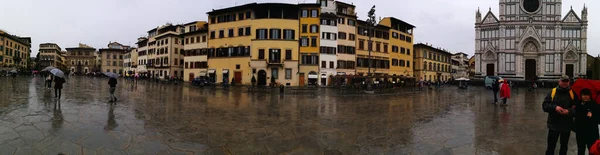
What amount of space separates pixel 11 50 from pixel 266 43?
→ 7190cm

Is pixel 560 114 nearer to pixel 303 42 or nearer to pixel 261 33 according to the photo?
pixel 303 42

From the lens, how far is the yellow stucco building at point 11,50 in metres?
63.8

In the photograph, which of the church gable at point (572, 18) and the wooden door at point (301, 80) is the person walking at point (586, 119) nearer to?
the wooden door at point (301, 80)

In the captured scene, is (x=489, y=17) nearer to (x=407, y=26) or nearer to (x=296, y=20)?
(x=407, y=26)

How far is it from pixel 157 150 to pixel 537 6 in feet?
258

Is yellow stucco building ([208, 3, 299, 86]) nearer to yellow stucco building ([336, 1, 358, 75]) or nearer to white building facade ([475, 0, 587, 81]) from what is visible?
yellow stucco building ([336, 1, 358, 75])

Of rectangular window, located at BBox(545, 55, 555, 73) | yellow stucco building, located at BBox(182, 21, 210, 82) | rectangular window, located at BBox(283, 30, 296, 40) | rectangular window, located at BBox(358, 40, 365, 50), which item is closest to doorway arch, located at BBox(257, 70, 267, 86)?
rectangular window, located at BBox(283, 30, 296, 40)

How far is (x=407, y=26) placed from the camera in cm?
5803

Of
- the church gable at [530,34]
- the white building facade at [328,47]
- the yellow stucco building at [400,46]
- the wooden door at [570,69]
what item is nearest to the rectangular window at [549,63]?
the wooden door at [570,69]

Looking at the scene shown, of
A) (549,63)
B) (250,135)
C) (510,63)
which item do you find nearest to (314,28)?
(250,135)

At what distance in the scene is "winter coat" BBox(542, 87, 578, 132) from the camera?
15.9 feet

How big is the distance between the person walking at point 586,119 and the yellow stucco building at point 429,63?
6149 cm

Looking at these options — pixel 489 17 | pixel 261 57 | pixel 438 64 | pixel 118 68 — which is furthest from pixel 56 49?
pixel 489 17

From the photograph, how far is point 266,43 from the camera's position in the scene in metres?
41.9
